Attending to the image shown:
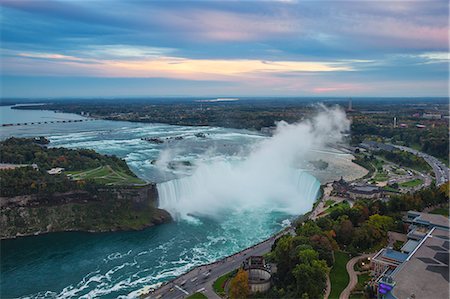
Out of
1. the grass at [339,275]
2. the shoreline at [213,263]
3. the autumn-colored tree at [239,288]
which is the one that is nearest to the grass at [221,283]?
the autumn-colored tree at [239,288]

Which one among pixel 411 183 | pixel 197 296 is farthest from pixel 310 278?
pixel 411 183

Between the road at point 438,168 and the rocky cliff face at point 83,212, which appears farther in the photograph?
the road at point 438,168

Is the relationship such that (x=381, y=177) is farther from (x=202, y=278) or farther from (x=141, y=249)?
(x=202, y=278)

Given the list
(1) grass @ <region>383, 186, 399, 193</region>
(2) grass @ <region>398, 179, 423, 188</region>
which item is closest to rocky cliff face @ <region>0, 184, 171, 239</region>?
(1) grass @ <region>383, 186, 399, 193</region>

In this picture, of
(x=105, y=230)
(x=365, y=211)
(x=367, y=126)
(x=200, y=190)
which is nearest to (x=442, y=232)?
(x=365, y=211)

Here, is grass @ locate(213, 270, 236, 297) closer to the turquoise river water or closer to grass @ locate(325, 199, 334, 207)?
the turquoise river water

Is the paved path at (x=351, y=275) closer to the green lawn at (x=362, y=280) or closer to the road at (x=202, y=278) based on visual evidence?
the green lawn at (x=362, y=280)

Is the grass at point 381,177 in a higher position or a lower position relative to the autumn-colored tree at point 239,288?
higher
